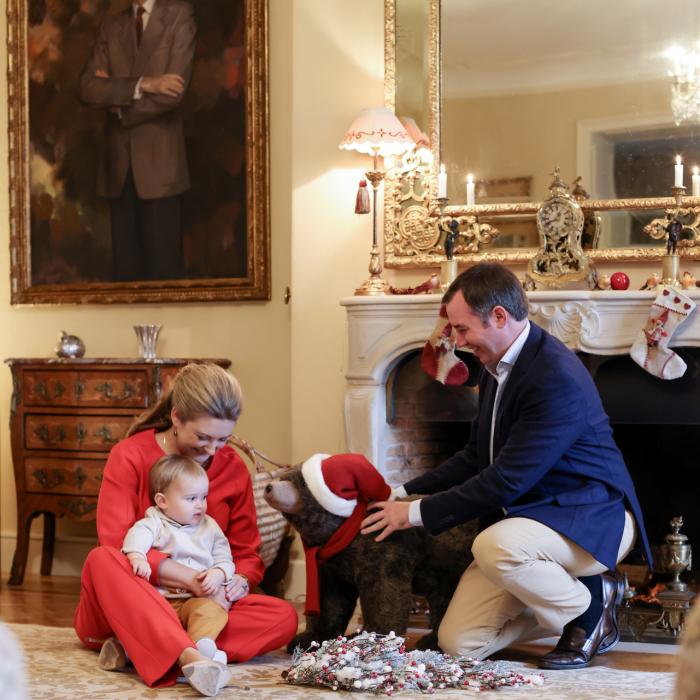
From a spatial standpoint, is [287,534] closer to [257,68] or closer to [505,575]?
[505,575]

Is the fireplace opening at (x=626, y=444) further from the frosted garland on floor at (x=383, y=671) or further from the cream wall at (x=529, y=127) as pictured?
the frosted garland on floor at (x=383, y=671)

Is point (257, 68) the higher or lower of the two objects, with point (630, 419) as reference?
higher

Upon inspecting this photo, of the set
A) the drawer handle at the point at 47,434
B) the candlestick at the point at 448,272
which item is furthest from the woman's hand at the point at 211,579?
the drawer handle at the point at 47,434

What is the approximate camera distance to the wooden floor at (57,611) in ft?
10.1

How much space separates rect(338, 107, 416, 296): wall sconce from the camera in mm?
3889

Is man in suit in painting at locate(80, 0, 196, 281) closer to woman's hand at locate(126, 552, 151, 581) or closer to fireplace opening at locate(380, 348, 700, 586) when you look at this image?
fireplace opening at locate(380, 348, 700, 586)

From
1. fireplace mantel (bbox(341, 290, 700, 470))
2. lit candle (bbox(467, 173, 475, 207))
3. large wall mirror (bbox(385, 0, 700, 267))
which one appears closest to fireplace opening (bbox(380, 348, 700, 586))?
fireplace mantel (bbox(341, 290, 700, 470))

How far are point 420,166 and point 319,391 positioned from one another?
0.96m

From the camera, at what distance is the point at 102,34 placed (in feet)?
16.4

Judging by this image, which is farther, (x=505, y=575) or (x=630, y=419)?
(x=630, y=419)

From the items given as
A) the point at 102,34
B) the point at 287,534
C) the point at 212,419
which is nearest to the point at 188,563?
the point at 212,419

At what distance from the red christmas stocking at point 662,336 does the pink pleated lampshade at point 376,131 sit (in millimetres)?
1106

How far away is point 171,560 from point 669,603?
1609mm

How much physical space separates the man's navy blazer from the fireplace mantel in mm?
610
